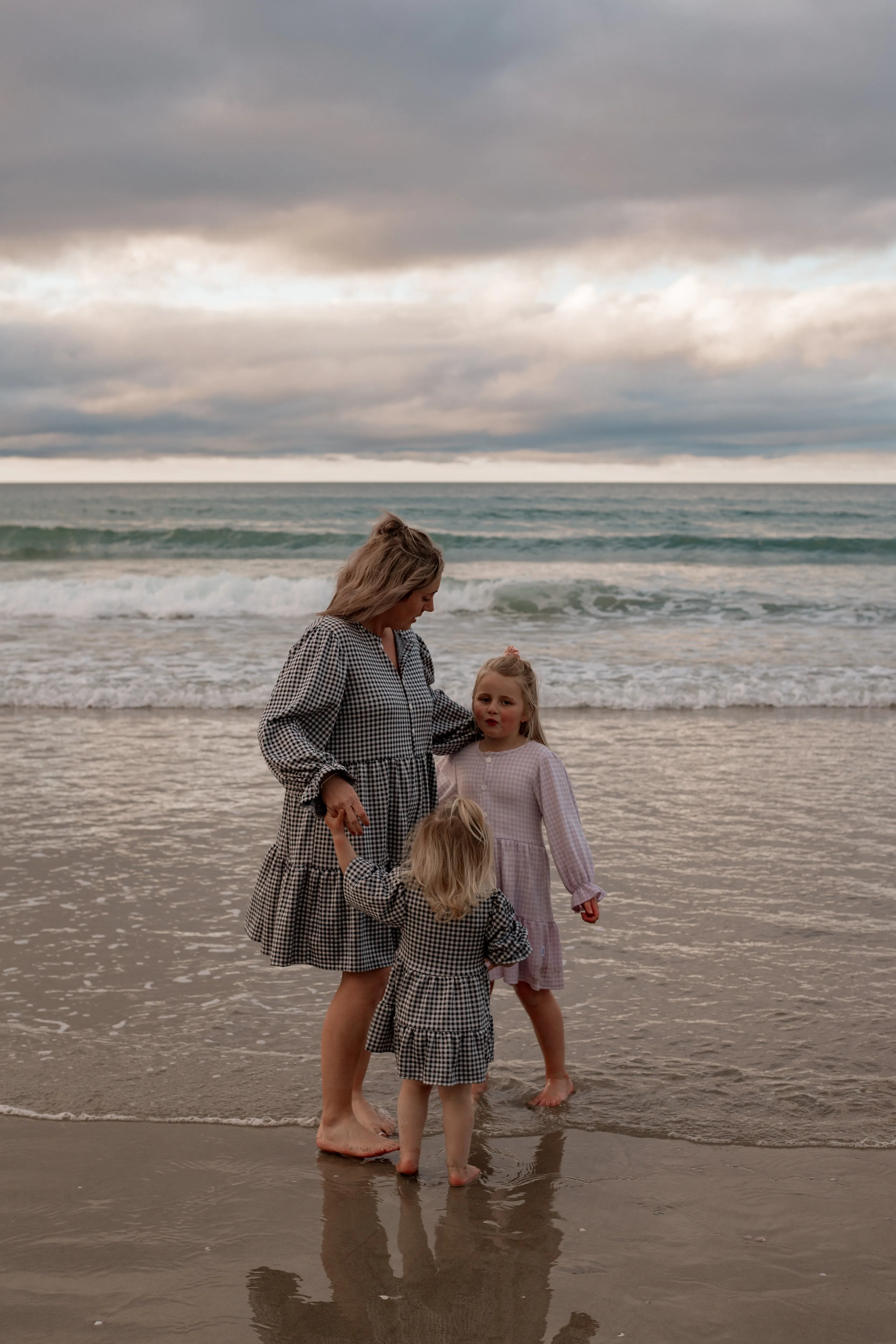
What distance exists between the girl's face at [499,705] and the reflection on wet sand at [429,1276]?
1206 millimetres

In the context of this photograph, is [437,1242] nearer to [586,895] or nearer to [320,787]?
[586,895]

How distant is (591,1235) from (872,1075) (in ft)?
3.97

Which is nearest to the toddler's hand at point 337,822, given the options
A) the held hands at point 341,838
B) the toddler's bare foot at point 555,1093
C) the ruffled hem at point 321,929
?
the held hands at point 341,838

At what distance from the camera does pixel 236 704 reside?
31.6 ft

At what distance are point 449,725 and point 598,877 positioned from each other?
2.12 m

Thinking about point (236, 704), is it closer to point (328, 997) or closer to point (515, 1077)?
point (328, 997)

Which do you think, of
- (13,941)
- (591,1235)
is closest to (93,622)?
(13,941)

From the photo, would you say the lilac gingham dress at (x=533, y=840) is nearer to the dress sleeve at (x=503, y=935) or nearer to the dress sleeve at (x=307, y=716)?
the dress sleeve at (x=503, y=935)

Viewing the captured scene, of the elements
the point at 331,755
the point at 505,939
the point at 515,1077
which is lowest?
the point at 515,1077

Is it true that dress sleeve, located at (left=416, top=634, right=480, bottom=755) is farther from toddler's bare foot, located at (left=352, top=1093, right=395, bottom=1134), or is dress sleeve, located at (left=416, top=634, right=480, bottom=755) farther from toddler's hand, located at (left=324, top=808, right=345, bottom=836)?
toddler's bare foot, located at (left=352, top=1093, right=395, bottom=1134)

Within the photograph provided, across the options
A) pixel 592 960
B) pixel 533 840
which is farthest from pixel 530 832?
pixel 592 960

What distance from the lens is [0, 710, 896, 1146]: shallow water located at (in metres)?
3.27

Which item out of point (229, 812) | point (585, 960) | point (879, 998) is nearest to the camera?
point (879, 998)

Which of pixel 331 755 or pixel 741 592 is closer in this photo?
pixel 331 755
